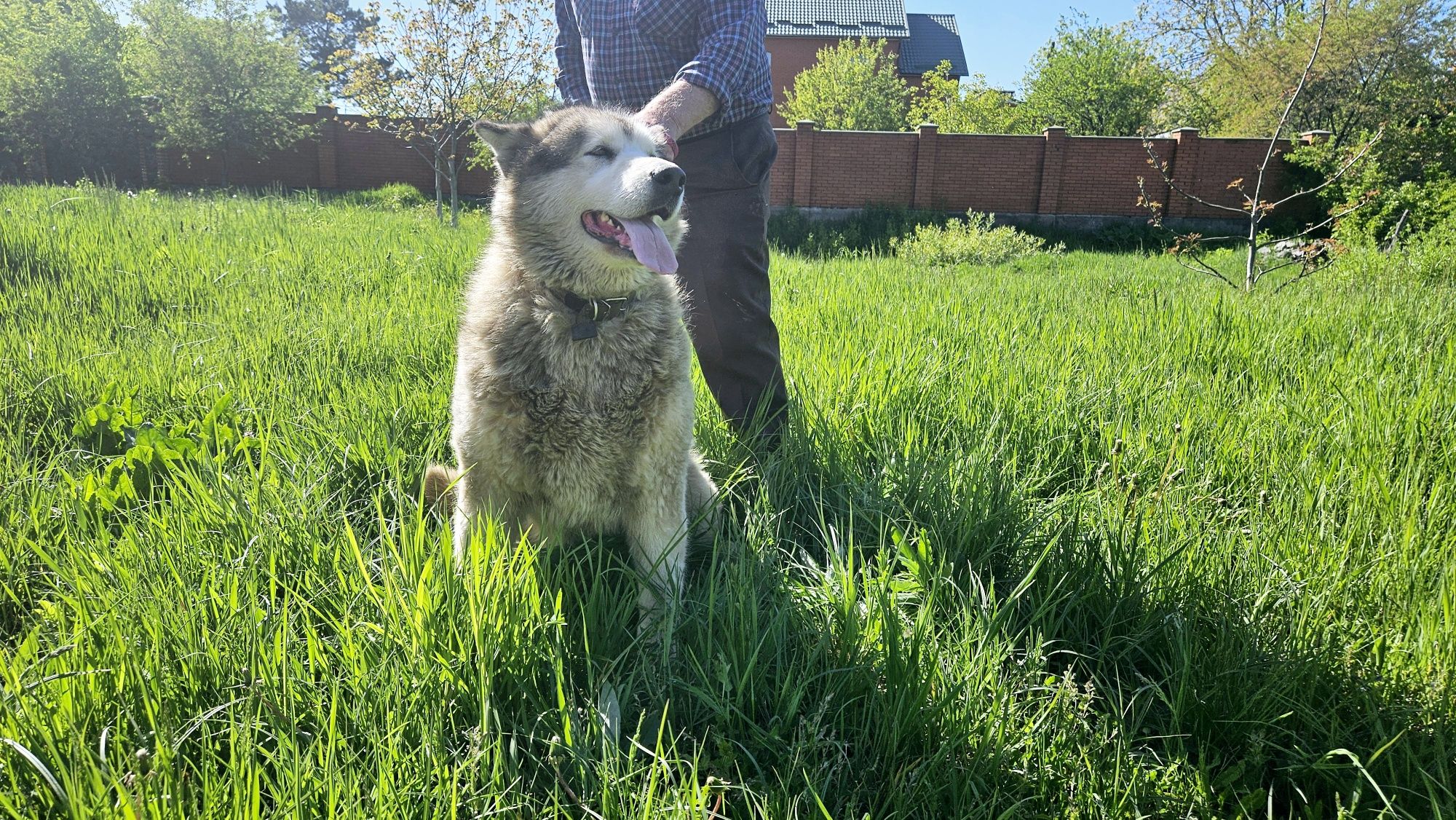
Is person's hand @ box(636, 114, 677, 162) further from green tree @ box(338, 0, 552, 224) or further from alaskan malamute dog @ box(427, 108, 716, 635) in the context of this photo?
green tree @ box(338, 0, 552, 224)

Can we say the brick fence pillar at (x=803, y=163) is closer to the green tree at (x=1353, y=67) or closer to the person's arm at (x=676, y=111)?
the green tree at (x=1353, y=67)

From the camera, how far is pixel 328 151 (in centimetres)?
2792

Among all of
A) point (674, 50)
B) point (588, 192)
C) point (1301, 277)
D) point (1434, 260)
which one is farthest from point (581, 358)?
point (1434, 260)

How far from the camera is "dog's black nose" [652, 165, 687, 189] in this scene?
2.23 metres

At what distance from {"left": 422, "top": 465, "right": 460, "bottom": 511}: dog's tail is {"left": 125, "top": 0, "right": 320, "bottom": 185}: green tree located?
2843 cm

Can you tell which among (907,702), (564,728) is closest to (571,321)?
(564,728)

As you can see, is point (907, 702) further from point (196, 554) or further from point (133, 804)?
point (196, 554)

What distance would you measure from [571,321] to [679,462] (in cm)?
55

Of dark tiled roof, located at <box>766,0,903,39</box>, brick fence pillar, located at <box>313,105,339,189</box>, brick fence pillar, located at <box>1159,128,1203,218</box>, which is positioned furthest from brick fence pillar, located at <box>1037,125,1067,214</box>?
dark tiled roof, located at <box>766,0,903,39</box>

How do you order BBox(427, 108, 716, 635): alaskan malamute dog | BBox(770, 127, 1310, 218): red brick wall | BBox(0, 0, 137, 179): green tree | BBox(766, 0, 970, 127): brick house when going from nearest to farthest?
BBox(427, 108, 716, 635): alaskan malamute dog → BBox(0, 0, 137, 179): green tree → BBox(770, 127, 1310, 218): red brick wall → BBox(766, 0, 970, 127): brick house

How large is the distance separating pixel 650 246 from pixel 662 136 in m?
0.46

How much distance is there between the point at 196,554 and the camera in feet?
6.57

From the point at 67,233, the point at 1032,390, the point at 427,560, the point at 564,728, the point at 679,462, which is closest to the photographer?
the point at 564,728

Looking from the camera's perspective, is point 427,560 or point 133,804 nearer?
point 133,804
